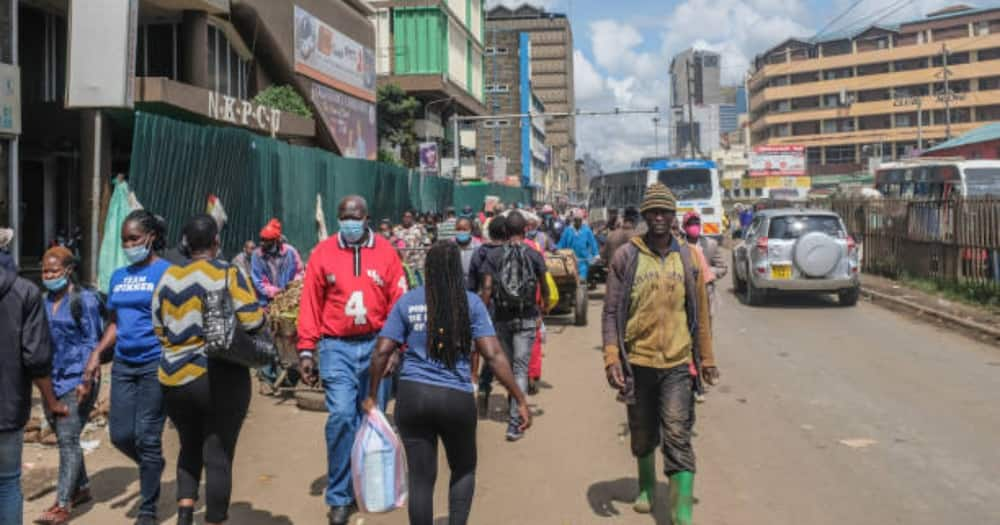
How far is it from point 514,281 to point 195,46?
45.0 feet

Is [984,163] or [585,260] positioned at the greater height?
[984,163]

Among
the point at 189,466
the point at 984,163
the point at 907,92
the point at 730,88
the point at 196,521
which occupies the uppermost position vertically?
the point at 730,88

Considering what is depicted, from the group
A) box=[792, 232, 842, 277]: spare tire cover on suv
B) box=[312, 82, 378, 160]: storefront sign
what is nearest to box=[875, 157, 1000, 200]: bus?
box=[792, 232, 842, 277]: spare tire cover on suv

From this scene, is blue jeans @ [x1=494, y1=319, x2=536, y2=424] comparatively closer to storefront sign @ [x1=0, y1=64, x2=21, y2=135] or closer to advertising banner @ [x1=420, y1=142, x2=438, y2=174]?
storefront sign @ [x1=0, y1=64, x2=21, y2=135]

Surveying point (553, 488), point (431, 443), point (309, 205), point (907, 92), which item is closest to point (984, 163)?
point (309, 205)

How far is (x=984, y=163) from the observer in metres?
21.4

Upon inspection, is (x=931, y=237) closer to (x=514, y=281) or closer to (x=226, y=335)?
(x=514, y=281)

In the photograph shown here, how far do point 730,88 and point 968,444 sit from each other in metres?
199

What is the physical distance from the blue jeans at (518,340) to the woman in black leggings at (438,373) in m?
3.34

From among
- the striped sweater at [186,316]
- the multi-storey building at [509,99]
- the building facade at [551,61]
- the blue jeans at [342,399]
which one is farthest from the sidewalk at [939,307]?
Answer: the building facade at [551,61]

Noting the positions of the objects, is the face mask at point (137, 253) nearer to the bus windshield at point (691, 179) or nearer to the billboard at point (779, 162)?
the bus windshield at point (691, 179)

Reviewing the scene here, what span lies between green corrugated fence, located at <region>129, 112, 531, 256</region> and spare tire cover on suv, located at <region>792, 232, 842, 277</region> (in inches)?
339

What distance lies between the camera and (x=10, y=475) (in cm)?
395

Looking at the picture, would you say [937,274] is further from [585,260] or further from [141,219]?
[141,219]
